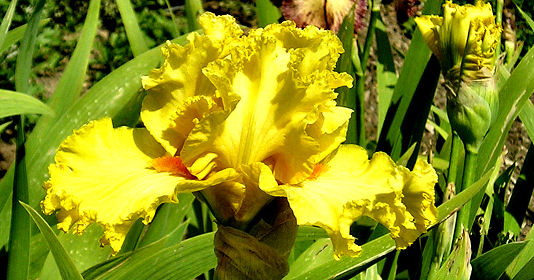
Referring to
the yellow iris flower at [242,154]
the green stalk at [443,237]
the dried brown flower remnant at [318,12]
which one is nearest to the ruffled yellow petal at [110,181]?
the yellow iris flower at [242,154]

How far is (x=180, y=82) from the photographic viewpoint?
0.75 meters

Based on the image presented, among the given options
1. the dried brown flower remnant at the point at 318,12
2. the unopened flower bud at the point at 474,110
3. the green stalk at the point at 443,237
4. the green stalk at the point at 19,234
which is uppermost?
the dried brown flower remnant at the point at 318,12

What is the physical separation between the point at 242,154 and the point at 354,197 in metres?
0.12

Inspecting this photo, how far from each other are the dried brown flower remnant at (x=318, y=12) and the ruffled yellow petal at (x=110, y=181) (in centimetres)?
58

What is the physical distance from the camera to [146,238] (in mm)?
1093

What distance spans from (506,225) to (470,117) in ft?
1.76

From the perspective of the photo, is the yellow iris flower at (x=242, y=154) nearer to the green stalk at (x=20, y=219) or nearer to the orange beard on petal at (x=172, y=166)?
the orange beard on petal at (x=172, y=166)

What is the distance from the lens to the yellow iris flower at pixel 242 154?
2.20 feet

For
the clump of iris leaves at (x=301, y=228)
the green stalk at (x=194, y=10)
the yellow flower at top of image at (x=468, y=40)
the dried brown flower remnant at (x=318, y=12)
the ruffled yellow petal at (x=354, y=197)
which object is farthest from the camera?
the green stalk at (x=194, y=10)

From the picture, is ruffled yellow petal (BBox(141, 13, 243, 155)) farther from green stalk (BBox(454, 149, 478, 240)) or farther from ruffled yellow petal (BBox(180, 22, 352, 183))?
A: green stalk (BBox(454, 149, 478, 240))

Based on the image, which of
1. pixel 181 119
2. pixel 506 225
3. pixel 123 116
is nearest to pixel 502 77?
pixel 506 225

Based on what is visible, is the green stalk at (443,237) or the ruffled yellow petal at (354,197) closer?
the ruffled yellow petal at (354,197)

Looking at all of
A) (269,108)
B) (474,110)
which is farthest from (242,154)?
(474,110)

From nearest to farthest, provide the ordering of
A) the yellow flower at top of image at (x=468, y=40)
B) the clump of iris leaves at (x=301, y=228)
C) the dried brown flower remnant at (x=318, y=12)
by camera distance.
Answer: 1. the clump of iris leaves at (x=301, y=228)
2. the yellow flower at top of image at (x=468, y=40)
3. the dried brown flower remnant at (x=318, y=12)
